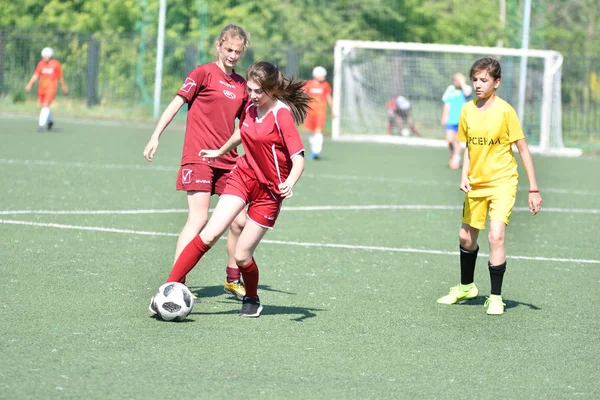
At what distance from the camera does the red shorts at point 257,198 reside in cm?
685

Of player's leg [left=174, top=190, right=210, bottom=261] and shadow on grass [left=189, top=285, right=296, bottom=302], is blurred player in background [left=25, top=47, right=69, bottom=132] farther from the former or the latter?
player's leg [left=174, top=190, right=210, bottom=261]

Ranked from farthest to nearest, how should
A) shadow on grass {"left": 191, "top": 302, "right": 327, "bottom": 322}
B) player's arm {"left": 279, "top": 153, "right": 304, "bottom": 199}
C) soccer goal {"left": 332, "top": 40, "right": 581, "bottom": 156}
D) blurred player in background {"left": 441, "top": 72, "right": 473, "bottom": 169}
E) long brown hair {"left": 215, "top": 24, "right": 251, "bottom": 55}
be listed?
soccer goal {"left": 332, "top": 40, "right": 581, "bottom": 156}
blurred player in background {"left": 441, "top": 72, "right": 473, "bottom": 169}
long brown hair {"left": 215, "top": 24, "right": 251, "bottom": 55}
shadow on grass {"left": 191, "top": 302, "right": 327, "bottom": 322}
player's arm {"left": 279, "top": 153, "right": 304, "bottom": 199}

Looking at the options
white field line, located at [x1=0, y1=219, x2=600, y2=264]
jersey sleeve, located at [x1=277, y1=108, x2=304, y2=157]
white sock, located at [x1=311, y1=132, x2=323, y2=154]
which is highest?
jersey sleeve, located at [x1=277, y1=108, x2=304, y2=157]

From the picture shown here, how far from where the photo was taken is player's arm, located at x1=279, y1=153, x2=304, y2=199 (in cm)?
652

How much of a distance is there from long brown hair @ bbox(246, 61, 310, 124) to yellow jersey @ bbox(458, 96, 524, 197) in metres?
1.46

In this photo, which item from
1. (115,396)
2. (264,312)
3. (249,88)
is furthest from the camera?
(264,312)

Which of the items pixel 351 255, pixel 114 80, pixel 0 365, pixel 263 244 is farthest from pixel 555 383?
pixel 114 80

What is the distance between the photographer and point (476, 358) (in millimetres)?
6102

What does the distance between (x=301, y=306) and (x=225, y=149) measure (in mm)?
1248

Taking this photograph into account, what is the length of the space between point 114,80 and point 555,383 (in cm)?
3128

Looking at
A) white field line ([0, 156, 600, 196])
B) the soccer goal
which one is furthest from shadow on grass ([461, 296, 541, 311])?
the soccer goal

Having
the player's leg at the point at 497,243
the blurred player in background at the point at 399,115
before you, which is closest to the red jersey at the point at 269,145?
the player's leg at the point at 497,243

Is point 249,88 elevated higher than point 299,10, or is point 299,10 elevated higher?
point 299,10

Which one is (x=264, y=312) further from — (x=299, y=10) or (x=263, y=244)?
(x=299, y=10)
